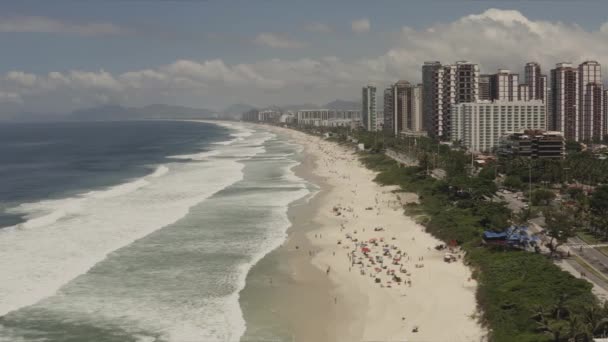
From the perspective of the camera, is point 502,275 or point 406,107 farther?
point 406,107

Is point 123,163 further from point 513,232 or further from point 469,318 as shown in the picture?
point 469,318

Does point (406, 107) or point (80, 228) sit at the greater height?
point (406, 107)

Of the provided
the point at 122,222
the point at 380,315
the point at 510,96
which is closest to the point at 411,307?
the point at 380,315

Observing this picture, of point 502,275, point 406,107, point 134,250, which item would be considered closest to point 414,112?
point 406,107

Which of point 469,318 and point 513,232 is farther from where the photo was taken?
point 513,232

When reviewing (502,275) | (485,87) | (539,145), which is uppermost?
(485,87)

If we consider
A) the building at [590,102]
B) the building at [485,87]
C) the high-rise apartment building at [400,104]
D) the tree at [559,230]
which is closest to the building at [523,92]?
the building at [485,87]

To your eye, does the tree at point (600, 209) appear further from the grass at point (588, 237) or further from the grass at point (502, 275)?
the grass at point (502, 275)

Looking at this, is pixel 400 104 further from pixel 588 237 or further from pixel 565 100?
pixel 588 237
